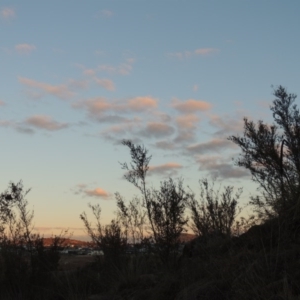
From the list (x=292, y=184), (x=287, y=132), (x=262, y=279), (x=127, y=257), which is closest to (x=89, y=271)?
(x=127, y=257)

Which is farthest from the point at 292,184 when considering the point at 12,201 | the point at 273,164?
the point at 12,201

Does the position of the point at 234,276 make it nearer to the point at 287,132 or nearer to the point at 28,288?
the point at 28,288

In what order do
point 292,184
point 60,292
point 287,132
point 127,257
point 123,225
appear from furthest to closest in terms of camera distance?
1. point 287,132
2. point 123,225
3. point 127,257
4. point 60,292
5. point 292,184

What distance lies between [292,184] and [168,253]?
464 cm

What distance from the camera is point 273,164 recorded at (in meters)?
17.4

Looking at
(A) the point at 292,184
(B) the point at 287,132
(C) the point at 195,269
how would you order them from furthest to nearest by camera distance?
(B) the point at 287,132, (A) the point at 292,184, (C) the point at 195,269

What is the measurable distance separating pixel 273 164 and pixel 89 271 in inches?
266

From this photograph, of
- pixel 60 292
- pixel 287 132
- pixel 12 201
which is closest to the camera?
pixel 60 292

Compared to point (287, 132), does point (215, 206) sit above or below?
below

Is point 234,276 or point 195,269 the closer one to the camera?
point 234,276

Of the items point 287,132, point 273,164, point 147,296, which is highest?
point 287,132

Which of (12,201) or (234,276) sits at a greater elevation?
(12,201)

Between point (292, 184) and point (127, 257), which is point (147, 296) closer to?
point (292, 184)

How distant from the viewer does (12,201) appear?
24.9 m
